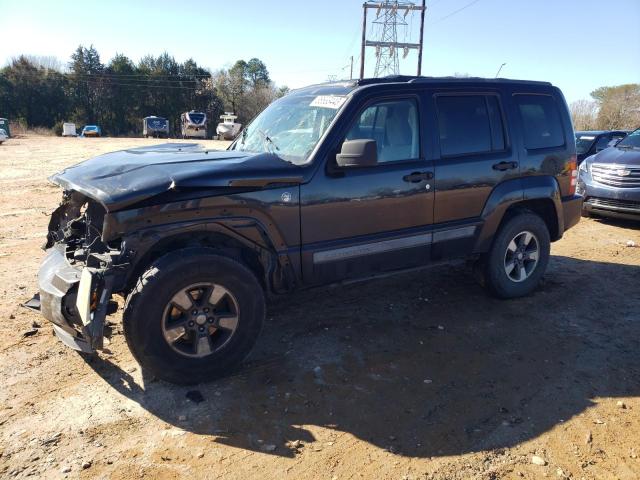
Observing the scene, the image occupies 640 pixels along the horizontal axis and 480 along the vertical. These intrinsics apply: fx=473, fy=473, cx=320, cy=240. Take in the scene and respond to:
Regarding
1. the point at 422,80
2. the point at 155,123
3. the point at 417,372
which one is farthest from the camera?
the point at 155,123

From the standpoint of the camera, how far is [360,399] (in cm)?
330

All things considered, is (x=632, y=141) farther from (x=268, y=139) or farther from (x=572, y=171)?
(x=268, y=139)

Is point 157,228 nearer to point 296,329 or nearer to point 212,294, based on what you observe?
point 212,294

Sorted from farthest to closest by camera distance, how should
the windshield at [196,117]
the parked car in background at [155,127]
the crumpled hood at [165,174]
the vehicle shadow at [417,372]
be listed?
the parked car in background at [155,127] → the windshield at [196,117] → the crumpled hood at [165,174] → the vehicle shadow at [417,372]

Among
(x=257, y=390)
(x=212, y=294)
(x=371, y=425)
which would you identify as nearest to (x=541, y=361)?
(x=371, y=425)

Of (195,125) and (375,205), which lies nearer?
(375,205)

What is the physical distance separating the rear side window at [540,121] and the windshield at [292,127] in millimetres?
2157

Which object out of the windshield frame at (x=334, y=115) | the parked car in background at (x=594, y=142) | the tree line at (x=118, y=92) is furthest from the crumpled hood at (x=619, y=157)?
the tree line at (x=118, y=92)

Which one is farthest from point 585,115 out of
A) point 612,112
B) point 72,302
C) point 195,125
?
point 72,302

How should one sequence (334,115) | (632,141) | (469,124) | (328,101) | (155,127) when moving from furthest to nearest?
(155,127) < (632,141) < (469,124) < (328,101) < (334,115)

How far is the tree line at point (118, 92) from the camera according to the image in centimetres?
5262

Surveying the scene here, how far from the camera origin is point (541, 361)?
3865mm

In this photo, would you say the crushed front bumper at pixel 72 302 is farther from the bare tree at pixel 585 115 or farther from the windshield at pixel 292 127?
the bare tree at pixel 585 115

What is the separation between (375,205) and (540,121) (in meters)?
2.40
